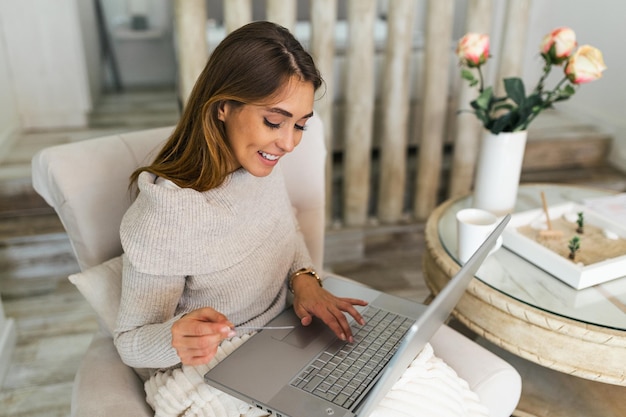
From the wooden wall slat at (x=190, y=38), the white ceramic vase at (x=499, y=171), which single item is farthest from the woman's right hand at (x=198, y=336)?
the wooden wall slat at (x=190, y=38)

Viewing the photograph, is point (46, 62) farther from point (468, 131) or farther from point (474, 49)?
point (474, 49)

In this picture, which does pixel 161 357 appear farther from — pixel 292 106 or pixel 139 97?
pixel 139 97

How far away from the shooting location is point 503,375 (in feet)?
3.64

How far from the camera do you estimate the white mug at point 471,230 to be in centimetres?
131

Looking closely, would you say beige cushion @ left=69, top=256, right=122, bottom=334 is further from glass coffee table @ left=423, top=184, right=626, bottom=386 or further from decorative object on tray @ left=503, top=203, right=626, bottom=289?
decorative object on tray @ left=503, top=203, right=626, bottom=289

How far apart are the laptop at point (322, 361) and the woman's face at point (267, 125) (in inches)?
13.5

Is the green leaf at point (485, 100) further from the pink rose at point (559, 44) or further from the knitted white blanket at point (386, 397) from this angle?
the knitted white blanket at point (386, 397)

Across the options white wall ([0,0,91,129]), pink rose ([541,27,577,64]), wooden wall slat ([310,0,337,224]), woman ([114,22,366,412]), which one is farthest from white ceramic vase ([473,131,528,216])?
white wall ([0,0,91,129])

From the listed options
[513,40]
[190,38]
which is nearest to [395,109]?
[513,40]

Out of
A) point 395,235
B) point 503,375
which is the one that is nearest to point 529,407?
point 503,375

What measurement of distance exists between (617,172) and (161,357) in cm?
293

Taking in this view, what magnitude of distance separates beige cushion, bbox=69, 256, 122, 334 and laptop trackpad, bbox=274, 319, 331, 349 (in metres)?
0.33

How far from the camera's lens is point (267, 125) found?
1.02m

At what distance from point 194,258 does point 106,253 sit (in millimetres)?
274
